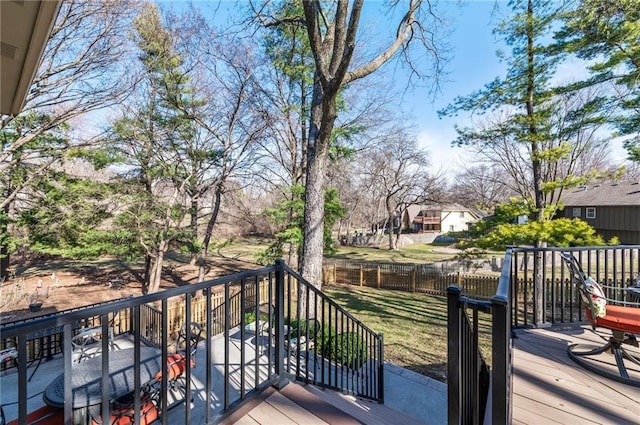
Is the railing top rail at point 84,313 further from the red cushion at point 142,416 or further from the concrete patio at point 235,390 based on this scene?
the red cushion at point 142,416

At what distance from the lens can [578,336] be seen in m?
3.12

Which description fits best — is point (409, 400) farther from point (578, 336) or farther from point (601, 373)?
point (601, 373)

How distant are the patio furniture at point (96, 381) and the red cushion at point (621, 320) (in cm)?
375

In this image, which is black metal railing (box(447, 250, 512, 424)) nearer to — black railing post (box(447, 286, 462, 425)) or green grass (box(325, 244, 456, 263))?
black railing post (box(447, 286, 462, 425))

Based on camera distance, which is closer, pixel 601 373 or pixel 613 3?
A: pixel 601 373

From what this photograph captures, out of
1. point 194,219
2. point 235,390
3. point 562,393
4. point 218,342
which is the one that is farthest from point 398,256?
point 562,393

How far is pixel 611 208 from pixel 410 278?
1587 cm

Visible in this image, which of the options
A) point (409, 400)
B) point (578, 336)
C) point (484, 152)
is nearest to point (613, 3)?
Answer: point (484, 152)

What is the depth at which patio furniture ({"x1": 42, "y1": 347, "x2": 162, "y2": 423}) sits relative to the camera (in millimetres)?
2232

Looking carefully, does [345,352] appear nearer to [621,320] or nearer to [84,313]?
[621,320]

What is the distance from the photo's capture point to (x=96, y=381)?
219 cm

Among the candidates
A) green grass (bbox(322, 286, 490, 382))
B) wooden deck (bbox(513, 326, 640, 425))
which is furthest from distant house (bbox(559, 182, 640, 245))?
wooden deck (bbox(513, 326, 640, 425))

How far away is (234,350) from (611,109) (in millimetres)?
9580

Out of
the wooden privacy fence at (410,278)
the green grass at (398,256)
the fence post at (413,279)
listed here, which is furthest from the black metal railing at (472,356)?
the green grass at (398,256)
